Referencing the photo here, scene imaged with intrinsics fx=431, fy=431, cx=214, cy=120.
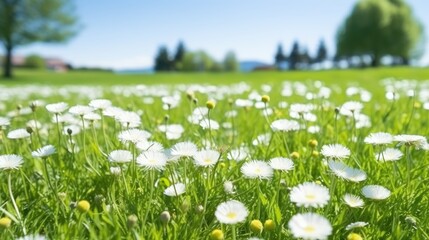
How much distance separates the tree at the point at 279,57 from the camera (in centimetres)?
8912

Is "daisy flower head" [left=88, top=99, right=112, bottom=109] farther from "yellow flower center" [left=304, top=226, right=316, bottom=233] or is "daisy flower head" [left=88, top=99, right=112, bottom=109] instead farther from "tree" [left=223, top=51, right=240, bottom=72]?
"tree" [left=223, top=51, right=240, bottom=72]

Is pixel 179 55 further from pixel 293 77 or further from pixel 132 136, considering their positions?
pixel 132 136

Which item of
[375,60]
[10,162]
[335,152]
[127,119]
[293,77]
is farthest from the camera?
[375,60]

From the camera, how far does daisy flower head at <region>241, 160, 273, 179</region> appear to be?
4.40ft

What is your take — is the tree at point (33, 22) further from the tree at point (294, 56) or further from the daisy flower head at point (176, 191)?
the tree at point (294, 56)

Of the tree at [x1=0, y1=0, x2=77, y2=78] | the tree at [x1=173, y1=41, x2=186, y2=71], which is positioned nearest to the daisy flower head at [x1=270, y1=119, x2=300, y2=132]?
the tree at [x1=0, y1=0, x2=77, y2=78]

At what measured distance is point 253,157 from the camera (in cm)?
193

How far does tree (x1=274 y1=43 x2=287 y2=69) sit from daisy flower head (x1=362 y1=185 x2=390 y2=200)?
89.0m

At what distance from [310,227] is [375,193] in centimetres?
47

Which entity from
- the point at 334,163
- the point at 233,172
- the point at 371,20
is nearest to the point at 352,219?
the point at 334,163

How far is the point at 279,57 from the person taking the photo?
8925cm

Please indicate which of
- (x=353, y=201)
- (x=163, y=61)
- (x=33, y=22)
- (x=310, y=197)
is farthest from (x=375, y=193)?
(x=163, y=61)

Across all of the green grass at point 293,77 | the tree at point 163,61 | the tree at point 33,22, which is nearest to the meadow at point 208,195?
the green grass at point 293,77

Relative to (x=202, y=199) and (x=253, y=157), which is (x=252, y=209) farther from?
(x=253, y=157)
